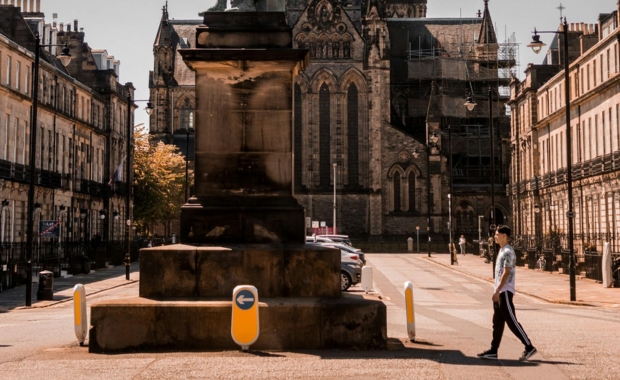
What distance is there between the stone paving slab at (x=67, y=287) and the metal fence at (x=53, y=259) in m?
0.52

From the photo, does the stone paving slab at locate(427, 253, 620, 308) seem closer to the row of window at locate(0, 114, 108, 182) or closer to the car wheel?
the car wheel

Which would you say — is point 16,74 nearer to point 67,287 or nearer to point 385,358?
point 67,287

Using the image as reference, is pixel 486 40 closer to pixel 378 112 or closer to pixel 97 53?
pixel 378 112

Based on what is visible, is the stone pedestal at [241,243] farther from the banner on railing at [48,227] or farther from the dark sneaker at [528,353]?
the banner on railing at [48,227]

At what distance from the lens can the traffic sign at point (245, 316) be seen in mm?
10836

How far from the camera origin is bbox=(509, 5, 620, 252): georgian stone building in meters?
42.5

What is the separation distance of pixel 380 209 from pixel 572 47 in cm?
2900

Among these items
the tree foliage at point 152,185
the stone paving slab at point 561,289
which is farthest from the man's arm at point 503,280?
the tree foliage at point 152,185

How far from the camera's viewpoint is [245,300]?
10.8 m

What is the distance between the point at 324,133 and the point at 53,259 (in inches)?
1900

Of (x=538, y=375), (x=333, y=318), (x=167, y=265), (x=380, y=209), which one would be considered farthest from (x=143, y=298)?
(x=380, y=209)

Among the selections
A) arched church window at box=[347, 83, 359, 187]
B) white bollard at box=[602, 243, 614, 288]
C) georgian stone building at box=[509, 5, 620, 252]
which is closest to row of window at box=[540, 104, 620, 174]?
georgian stone building at box=[509, 5, 620, 252]

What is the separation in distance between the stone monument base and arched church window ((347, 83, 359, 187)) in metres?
72.2

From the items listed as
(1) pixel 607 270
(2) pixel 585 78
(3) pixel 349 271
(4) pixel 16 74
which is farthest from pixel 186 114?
(1) pixel 607 270
